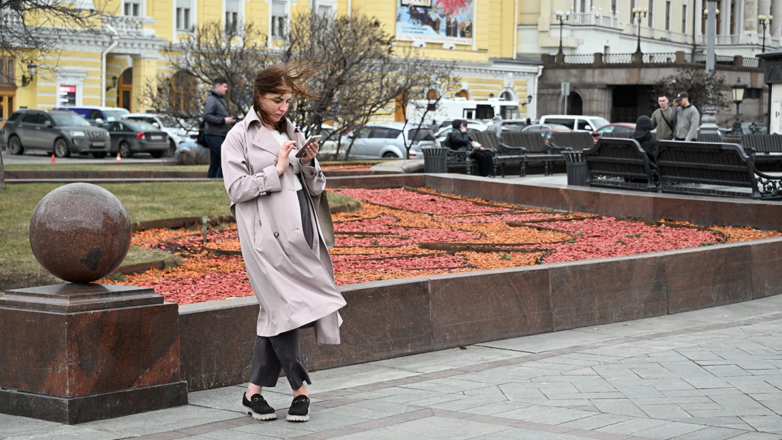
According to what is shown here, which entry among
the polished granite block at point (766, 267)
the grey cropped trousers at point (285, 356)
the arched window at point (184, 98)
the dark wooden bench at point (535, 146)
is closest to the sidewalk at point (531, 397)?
the grey cropped trousers at point (285, 356)

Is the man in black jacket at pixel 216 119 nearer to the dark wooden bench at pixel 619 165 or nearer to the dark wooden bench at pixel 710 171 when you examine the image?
the dark wooden bench at pixel 619 165

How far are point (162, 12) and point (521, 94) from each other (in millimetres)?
25171

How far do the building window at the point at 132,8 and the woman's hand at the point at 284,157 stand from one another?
49993 millimetres

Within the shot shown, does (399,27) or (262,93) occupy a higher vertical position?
(399,27)

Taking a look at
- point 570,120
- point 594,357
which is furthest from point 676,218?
point 570,120

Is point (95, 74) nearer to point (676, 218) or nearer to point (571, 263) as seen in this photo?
point (676, 218)

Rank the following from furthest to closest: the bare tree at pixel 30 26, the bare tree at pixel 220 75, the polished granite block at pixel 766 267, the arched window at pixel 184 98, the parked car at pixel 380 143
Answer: the parked car at pixel 380 143 < the arched window at pixel 184 98 < the bare tree at pixel 220 75 < the bare tree at pixel 30 26 < the polished granite block at pixel 766 267

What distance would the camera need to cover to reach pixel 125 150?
39406 millimetres

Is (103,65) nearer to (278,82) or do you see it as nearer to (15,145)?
(15,145)

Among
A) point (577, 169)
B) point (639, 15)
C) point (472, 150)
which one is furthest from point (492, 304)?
point (639, 15)

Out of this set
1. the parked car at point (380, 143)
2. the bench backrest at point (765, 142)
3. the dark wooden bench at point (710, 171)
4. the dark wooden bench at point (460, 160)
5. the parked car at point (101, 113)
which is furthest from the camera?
the parked car at point (101, 113)

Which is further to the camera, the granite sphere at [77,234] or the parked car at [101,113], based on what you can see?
the parked car at [101,113]

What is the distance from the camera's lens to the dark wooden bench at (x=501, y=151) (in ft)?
80.6

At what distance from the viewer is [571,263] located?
29.1 feet
